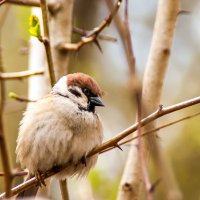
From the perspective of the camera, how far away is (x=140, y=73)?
554 centimetres

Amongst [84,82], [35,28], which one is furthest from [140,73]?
[35,28]

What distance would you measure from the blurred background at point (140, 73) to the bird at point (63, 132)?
168cm

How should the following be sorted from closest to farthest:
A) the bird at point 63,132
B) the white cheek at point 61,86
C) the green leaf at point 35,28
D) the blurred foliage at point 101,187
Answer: the green leaf at point 35,28 → the bird at point 63,132 → the white cheek at point 61,86 → the blurred foliage at point 101,187

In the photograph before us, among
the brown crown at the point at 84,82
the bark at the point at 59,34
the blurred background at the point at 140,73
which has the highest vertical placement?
the bark at the point at 59,34

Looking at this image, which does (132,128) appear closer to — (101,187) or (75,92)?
(75,92)

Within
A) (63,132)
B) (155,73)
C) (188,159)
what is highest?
(155,73)

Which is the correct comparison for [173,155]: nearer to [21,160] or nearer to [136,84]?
[21,160]

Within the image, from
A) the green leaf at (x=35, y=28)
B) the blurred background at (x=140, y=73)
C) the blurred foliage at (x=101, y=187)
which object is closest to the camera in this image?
the green leaf at (x=35, y=28)

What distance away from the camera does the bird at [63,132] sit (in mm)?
2885

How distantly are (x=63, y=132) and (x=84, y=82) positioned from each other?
371 millimetres

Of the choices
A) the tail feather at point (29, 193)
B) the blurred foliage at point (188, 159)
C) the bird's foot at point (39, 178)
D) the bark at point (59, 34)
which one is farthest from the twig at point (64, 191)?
the blurred foliage at point (188, 159)

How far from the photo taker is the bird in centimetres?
288

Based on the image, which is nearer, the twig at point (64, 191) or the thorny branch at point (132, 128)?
the thorny branch at point (132, 128)

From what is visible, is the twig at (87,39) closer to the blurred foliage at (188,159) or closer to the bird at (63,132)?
the bird at (63,132)
